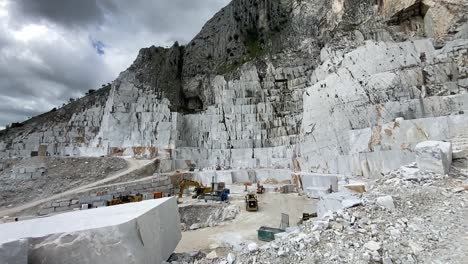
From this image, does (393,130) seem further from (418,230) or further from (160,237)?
(160,237)

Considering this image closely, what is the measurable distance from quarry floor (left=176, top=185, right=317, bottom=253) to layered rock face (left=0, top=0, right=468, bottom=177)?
16.5 feet

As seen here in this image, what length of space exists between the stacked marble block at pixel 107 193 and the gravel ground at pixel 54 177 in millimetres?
3955

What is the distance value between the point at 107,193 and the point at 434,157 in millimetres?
24801

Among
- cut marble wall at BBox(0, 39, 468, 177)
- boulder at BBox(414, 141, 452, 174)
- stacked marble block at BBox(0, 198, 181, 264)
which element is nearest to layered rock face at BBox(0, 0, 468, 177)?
cut marble wall at BBox(0, 39, 468, 177)

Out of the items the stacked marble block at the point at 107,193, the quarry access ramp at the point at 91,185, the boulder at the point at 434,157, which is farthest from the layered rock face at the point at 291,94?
the stacked marble block at the point at 107,193

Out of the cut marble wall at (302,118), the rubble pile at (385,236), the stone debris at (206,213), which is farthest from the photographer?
the cut marble wall at (302,118)

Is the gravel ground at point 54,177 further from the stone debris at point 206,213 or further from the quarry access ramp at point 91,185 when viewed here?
the stone debris at point 206,213

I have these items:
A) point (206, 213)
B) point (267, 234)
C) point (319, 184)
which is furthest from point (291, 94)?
point (267, 234)

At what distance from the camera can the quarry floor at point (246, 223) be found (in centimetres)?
1185

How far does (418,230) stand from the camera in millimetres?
4609

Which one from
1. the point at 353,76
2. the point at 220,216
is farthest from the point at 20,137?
the point at 353,76

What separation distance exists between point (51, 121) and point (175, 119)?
65.4ft

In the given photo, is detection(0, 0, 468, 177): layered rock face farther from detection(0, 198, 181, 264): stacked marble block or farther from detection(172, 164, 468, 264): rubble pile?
detection(0, 198, 181, 264): stacked marble block

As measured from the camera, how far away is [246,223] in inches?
609
